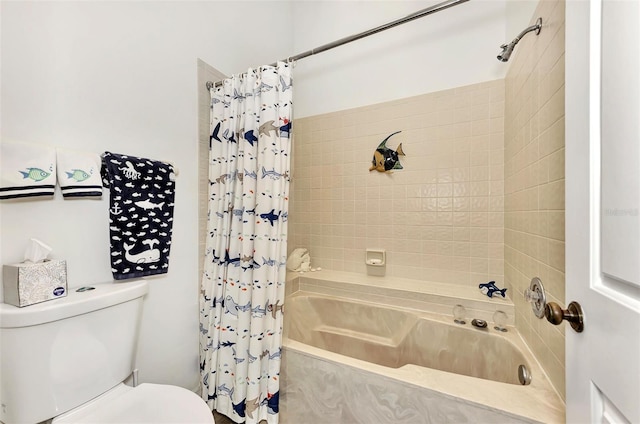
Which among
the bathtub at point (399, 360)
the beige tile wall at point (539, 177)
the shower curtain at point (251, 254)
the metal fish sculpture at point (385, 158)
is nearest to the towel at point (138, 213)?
the shower curtain at point (251, 254)

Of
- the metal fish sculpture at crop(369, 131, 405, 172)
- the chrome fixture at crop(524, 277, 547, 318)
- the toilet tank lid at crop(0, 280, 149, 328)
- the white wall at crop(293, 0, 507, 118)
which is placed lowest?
the toilet tank lid at crop(0, 280, 149, 328)

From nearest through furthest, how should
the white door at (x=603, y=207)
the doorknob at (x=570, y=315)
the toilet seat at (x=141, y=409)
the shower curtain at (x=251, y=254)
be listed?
the white door at (x=603, y=207)
the doorknob at (x=570, y=315)
the toilet seat at (x=141, y=409)
the shower curtain at (x=251, y=254)

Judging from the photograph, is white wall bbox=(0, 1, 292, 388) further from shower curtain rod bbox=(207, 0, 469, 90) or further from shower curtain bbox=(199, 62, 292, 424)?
shower curtain rod bbox=(207, 0, 469, 90)

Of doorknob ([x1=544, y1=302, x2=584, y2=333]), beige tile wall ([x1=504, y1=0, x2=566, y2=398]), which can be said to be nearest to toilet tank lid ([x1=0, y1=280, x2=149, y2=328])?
doorknob ([x1=544, y1=302, x2=584, y2=333])

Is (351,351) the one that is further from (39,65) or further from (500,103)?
(39,65)

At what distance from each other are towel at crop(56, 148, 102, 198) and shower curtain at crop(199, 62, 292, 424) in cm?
54

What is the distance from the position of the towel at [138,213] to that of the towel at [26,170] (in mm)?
175

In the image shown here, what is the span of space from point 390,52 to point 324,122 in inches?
28.4

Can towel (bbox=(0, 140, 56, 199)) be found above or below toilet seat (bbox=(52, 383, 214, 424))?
above

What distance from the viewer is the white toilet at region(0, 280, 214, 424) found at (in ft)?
2.41

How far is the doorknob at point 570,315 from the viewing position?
55cm

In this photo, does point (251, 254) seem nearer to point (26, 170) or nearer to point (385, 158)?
point (26, 170)

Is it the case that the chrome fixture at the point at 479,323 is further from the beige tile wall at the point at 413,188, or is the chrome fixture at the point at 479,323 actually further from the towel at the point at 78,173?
the towel at the point at 78,173

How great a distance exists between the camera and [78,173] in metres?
0.93
